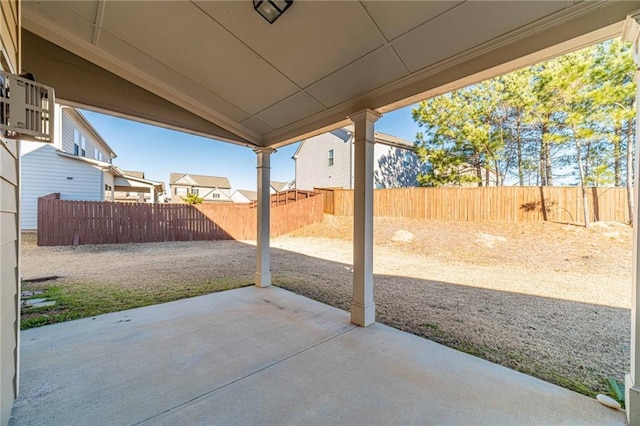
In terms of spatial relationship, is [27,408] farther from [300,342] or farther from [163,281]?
[163,281]

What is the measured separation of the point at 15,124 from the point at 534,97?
13310 millimetres

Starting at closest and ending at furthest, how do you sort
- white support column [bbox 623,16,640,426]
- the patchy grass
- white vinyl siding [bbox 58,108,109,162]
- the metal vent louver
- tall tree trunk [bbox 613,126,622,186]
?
the metal vent louver, white support column [bbox 623,16,640,426], the patchy grass, tall tree trunk [bbox 613,126,622,186], white vinyl siding [bbox 58,108,109,162]

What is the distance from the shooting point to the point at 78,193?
10172 millimetres

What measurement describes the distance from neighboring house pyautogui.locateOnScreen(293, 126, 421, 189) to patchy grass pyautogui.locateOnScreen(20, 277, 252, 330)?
398 inches

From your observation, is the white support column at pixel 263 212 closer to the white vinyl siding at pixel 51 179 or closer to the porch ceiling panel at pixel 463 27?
the porch ceiling panel at pixel 463 27

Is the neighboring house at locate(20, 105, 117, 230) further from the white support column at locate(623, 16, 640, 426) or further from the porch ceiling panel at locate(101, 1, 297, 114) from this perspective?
the white support column at locate(623, 16, 640, 426)

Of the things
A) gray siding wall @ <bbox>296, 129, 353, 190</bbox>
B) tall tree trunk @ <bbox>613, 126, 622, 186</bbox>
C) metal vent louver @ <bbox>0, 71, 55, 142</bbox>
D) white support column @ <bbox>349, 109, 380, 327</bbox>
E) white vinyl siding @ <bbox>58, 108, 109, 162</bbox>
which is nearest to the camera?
metal vent louver @ <bbox>0, 71, 55, 142</bbox>

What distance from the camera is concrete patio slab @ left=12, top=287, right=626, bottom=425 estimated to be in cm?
157

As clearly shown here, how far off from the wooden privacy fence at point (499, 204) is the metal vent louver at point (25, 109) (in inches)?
432

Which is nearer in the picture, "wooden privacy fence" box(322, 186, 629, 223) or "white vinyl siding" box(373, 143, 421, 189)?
"wooden privacy fence" box(322, 186, 629, 223)

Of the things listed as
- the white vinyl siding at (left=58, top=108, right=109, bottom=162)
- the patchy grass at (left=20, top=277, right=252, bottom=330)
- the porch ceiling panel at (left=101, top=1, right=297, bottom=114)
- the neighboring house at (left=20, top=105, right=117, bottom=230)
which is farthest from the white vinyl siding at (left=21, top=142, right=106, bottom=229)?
the porch ceiling panel at (left=101, top=1, right=297, bottom=114)

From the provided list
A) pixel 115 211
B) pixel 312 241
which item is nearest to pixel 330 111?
pixel 312 241

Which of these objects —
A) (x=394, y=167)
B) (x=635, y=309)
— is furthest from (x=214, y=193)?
(x=635, y=309)

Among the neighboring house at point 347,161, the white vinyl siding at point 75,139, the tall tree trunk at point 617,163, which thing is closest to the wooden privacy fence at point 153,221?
the neighboring house at point 347,161
